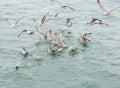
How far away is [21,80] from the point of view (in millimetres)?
21766

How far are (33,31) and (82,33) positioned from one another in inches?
145

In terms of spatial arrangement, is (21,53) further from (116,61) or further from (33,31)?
(116,61)

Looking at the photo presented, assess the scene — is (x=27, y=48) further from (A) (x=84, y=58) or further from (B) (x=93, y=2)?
(B) (x=93, y=2)

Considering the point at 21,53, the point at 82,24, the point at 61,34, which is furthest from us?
the point at 82,24

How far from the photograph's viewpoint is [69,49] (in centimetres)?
2520

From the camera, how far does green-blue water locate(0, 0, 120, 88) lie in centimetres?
2170

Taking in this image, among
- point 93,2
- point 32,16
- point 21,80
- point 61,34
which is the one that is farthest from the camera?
point 93,2

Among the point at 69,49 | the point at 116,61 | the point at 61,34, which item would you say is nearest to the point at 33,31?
the point at 61,34

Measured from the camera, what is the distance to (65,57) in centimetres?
2456

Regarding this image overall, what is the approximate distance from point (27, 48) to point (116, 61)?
6.09 meters

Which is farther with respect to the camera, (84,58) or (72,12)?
(72,12)

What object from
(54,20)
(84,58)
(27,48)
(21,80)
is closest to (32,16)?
(54,20)

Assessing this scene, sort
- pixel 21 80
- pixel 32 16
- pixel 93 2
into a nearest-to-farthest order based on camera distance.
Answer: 1. pixel 21 80
2. pixel 32 16
3. pixel 93 2

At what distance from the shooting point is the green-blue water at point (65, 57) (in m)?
21.7
